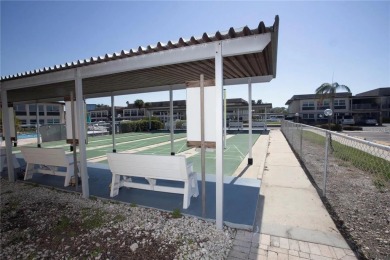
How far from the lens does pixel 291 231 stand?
342 centimetres

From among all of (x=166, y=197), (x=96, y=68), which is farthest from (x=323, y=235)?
(x=96, y=68)

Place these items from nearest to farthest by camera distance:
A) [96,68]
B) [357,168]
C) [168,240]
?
[168,240] → [96,68] → [357,168]

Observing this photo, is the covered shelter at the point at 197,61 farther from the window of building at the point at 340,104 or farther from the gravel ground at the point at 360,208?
the window of building at the point at 340,104

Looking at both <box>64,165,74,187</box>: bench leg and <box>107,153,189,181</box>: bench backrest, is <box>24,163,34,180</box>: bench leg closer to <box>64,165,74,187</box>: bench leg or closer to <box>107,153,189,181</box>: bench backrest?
<box>64,165,74,187</box>: bench leg

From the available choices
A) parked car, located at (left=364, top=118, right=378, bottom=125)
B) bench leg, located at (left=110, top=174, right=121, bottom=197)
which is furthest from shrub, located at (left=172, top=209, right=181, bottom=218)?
parked car, located at (left=364, top=118, right=378, bottom=125)

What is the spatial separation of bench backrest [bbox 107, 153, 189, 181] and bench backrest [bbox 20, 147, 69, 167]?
1.77 metres

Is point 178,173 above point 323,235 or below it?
above

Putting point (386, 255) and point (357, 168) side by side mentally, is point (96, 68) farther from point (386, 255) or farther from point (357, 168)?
point (357, 168)

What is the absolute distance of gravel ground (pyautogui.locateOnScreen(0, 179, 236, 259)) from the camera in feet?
9.59

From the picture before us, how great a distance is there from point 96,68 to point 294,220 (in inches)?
195

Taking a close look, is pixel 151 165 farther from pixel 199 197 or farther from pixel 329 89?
pixel 329 89

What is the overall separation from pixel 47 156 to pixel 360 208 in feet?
25.1

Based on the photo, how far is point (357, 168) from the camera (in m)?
7.30

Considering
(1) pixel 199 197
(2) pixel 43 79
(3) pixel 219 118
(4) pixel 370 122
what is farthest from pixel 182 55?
(4) pixel 370 122
